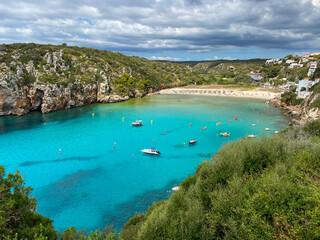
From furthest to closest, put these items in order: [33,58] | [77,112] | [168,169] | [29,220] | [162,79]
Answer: [162,79] → [33,58] → [77,112] → [168,169] → [29,220]

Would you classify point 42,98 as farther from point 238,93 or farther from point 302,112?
point 238,93

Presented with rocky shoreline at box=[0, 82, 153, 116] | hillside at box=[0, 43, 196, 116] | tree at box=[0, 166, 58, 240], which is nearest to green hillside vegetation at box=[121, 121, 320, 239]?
tree at box=[0, 166, 58, 240]

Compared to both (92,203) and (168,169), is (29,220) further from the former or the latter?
(168,169)

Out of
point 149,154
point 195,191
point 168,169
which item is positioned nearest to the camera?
point 195,191

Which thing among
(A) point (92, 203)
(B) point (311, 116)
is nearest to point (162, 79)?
(B) point (311, 116)

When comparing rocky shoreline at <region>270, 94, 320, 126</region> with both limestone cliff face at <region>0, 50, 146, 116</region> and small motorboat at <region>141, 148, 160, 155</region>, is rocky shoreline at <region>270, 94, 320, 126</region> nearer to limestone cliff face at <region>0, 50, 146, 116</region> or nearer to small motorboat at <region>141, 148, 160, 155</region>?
small motorboat at <region>141, 148, 160, 155</region>

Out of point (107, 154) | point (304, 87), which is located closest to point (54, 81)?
point (107, 154)
